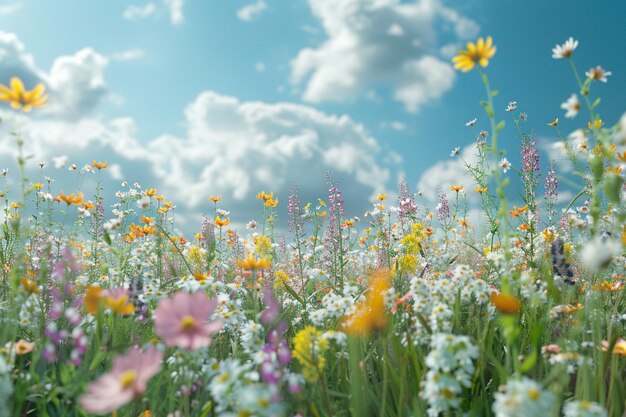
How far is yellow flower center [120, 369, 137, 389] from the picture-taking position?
3.26ft

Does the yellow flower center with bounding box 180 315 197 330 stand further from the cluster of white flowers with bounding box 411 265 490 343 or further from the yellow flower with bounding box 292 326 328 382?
the cluster of white flowers with bounding box 411 265 490 343

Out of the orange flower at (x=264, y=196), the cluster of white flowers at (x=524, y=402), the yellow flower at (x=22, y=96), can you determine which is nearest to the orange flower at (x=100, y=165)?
the orange flower at (x=264, y=196)

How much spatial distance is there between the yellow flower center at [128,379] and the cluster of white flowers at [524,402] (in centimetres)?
70

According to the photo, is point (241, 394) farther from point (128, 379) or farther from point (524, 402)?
point (524, 402)

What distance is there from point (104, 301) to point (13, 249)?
13.3 feet

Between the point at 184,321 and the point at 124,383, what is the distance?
159mm

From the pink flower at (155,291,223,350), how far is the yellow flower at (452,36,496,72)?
4.04 ft

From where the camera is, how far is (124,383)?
997mm

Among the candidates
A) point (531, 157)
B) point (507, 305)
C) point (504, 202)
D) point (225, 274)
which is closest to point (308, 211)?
point (225, 274)

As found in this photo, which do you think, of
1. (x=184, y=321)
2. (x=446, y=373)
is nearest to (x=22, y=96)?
(x=184, y=321)

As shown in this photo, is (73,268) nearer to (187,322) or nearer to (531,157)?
(187,322)

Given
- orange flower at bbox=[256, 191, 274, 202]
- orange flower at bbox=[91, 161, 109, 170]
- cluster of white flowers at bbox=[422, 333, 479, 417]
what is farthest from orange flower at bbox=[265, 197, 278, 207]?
cluster of white flowers at bbox=[422, 333, 479, 417]

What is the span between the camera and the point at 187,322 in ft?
3.53

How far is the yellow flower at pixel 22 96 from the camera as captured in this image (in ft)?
5.54
